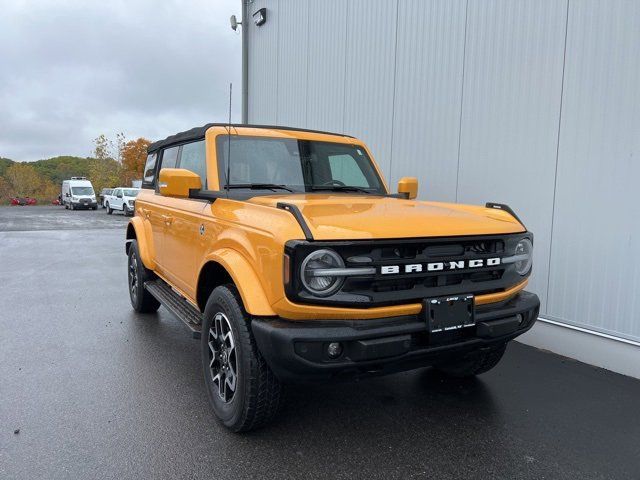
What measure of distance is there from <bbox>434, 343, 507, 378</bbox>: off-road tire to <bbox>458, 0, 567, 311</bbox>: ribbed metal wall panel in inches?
55.1

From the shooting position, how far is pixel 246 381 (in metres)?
2.66

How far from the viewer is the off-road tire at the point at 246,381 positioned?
2.64 m

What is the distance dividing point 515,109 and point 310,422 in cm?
371

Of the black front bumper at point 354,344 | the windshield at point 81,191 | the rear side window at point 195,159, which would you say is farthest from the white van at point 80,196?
the black front bumper at point 354,344

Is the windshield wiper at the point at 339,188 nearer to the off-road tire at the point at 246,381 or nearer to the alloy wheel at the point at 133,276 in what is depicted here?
the off-road tire at the point at 246,381

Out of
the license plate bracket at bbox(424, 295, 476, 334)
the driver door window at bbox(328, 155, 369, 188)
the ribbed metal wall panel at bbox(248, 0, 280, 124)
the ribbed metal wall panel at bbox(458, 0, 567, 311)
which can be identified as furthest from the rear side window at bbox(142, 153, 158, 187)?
the ribbed metal wall panel at bbox(248, 0, 280, 124)

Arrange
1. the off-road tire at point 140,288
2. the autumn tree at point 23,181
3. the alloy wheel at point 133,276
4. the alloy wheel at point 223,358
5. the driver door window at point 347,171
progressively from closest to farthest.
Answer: the alloy wheel at point 223,358 → the driver door window at point 347,171 → the off-road tire at point 140,288 → the alloy wheel at point 133,276 → the autumn tree at point 23,181

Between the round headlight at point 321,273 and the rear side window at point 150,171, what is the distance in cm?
370

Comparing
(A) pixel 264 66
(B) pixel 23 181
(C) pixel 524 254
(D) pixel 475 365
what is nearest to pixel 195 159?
(C) pixel 524 254

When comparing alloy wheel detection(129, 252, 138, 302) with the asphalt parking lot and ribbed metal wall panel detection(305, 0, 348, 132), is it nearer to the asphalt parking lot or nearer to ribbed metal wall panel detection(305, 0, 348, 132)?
the asphalt parking lot

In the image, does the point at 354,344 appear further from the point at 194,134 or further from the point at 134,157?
the point at 134,157

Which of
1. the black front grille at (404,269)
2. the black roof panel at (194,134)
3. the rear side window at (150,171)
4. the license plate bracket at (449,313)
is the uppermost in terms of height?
the black roof panel at (194,134)

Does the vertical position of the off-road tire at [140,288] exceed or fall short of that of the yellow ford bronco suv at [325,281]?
it falls short

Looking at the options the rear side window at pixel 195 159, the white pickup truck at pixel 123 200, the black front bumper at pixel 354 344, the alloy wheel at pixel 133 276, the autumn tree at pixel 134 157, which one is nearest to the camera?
the black front bumper at pixel 354 344
